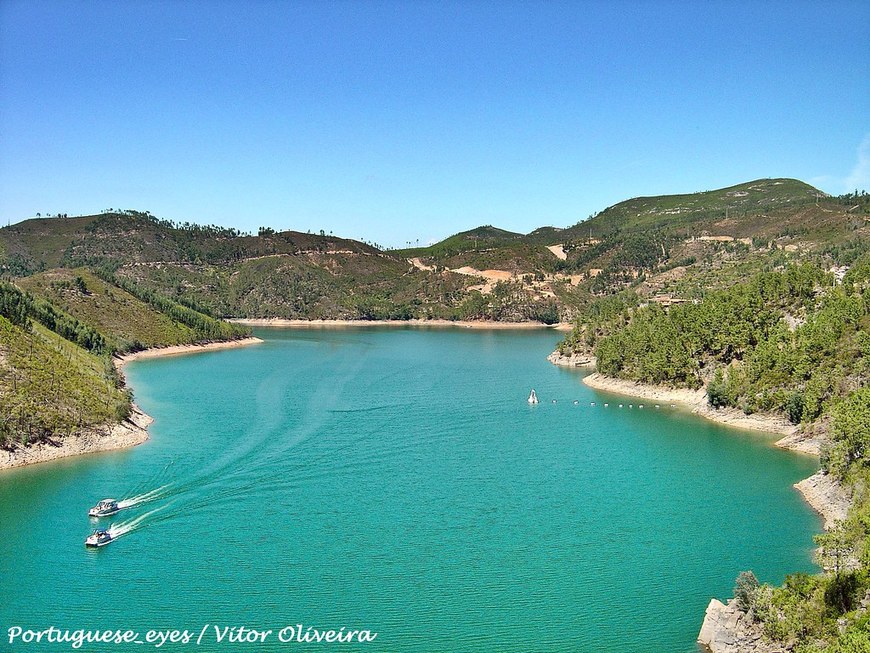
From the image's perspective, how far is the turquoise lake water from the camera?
2739 cm

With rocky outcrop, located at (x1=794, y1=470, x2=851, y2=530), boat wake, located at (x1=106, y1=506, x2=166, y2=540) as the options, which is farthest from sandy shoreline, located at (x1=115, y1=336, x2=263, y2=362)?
rocky outcrop, located at (x1=794, y1=470, x2=851, y2=530)

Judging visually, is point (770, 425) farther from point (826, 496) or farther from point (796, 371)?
point (826, 496)

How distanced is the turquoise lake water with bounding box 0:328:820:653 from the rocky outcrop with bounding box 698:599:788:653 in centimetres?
Answer: 85

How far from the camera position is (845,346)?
55000 mm

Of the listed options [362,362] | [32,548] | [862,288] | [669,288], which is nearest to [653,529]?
[32,548]

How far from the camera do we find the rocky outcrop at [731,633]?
2455 centimetres

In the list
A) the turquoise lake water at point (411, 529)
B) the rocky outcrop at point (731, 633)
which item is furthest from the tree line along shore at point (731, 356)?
the turquoise lake water at point (411, 529)

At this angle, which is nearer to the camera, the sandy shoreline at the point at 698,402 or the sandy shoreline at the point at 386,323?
the sandy shoreline at the point at 698,402

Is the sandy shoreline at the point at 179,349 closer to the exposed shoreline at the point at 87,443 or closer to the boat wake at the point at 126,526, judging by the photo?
the exposed shoreline at the point at 87,443

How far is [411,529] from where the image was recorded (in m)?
35.7

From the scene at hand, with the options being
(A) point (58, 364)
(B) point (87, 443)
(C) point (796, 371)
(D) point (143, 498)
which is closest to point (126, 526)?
(D) point (143, 498)

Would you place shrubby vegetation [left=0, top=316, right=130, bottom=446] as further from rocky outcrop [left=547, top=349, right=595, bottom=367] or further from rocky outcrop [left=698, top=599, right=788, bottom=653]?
rocky outcrop [left=547, top=349, right=595, bottom=367]

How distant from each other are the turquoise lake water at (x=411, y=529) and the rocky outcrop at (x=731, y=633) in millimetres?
846

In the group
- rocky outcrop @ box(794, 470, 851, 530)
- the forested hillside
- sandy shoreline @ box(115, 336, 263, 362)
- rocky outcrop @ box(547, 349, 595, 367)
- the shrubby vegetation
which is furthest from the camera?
sandy shoreline @ box(115, 336, 263, 362)
